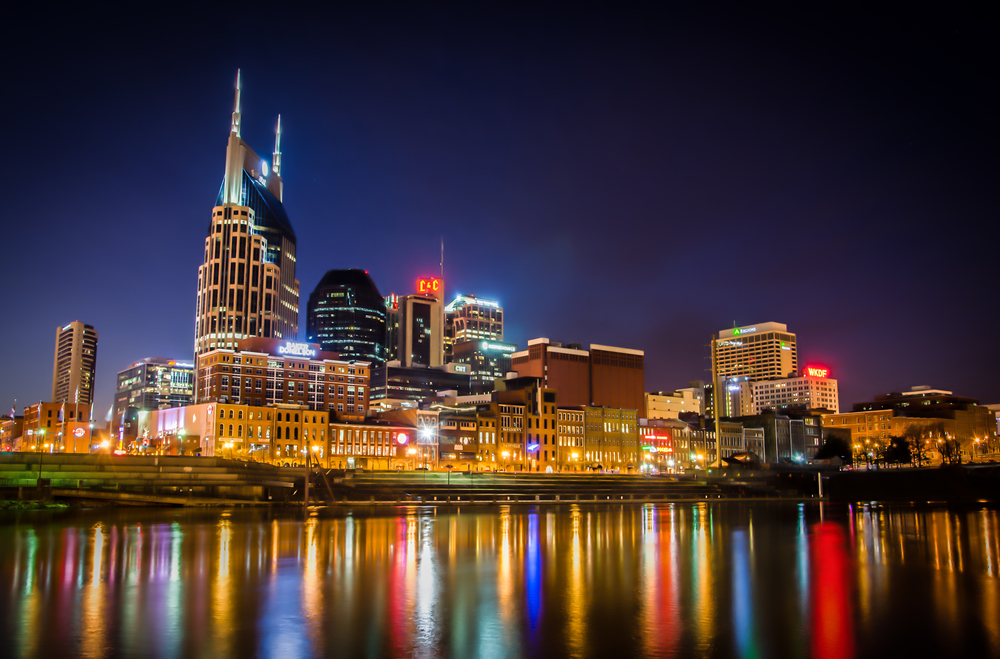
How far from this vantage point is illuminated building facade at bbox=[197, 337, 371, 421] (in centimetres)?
17938

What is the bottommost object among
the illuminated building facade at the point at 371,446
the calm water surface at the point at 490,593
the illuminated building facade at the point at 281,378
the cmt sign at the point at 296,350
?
the calm water surface at the point at 490,593

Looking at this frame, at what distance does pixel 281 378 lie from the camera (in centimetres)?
18812

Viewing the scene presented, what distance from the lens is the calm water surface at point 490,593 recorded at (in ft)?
63.9

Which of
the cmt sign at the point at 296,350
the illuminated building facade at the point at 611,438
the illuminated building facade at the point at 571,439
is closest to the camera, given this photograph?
the illuminated building facade at the point at 571,439

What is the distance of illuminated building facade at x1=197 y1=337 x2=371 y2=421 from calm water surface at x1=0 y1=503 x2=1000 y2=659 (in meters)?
131

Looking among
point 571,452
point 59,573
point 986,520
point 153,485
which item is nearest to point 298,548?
point 59,573

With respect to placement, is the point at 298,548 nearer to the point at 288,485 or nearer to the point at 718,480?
the point at 288,485

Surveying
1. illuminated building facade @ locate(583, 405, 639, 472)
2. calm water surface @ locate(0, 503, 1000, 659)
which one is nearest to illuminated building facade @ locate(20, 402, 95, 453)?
illuminated building facade @ locate(583, 405, 639, 472)

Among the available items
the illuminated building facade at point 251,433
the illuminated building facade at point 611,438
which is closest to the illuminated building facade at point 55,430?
the illuminated building facade at point 251,433

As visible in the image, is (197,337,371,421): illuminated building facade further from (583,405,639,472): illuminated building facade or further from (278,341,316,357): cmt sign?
(583,405,639,472): illuminated building facade

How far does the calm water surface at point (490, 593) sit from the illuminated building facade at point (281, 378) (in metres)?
131

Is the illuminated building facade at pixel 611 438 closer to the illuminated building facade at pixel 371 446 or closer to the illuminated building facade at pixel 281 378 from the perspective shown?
the illuminated building facade at pixel 371 446

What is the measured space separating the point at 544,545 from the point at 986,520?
51752 mm

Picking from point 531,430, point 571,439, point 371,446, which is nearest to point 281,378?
point 371,446
